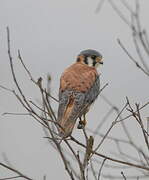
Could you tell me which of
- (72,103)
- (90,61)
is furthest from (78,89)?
(90,61)

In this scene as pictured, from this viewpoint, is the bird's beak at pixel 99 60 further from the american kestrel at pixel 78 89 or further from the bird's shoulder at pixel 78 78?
the bird's shoulder at pixel 78 78

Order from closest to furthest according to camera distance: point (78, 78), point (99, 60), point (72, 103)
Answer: point (72, 103), point (78, 78), point (99, 60)

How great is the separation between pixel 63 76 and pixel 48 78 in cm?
221

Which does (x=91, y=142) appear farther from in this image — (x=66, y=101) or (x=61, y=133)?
(x=66, y=101)

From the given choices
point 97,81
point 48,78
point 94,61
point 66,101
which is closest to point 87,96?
point 66,101

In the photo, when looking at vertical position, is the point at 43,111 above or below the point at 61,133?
above

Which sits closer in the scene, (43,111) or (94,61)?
(43,111)

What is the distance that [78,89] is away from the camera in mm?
5984

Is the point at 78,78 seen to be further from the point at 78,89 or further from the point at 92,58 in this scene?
the point at 92,58

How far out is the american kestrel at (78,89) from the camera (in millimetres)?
5426

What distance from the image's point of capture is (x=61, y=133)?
456 centimetres

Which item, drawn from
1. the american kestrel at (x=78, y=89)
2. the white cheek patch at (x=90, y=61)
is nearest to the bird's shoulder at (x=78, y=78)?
the american kestrel at (x=78, y=89)

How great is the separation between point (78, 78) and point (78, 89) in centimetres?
31

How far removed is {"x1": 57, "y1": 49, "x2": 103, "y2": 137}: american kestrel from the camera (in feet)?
17.8
